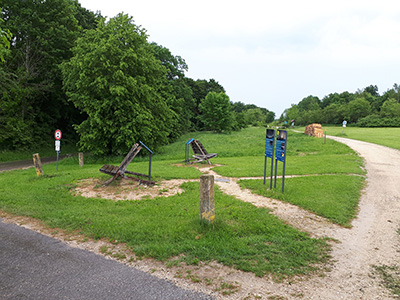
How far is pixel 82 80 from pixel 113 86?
2.34 m

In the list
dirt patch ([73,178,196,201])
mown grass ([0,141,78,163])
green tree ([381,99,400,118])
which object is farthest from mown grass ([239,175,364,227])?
green tree ([381,99,400,118])

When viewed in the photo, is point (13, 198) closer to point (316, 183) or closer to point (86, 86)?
point (316, 183)

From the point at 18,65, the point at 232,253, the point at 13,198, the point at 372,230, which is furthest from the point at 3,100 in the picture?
the point at 372,230

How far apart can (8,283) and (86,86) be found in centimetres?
1742

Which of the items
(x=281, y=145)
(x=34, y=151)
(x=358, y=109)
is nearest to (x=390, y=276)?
(x=281, y=145)

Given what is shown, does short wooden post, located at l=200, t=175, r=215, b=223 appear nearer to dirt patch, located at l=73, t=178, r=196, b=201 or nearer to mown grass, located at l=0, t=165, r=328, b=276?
mown grass, located at l=0, t=165, r=328, b=276

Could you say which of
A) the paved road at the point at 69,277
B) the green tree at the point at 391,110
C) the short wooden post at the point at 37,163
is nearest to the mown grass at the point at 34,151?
the short wooden post at the point at 37,163

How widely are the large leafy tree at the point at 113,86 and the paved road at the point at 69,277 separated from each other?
14421 millimetres

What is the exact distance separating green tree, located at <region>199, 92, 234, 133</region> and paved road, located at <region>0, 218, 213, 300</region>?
42373mm

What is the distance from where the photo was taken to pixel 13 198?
25.0 ft

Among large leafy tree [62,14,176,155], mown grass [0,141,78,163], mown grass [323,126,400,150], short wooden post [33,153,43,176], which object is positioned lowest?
mown grass [0,141,78,163]

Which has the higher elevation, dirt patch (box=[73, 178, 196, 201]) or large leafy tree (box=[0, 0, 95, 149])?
large leafy tree (box=[0, 0, 95, 149])

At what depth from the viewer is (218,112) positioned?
46.0 meters

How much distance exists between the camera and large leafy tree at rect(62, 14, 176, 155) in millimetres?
18219
